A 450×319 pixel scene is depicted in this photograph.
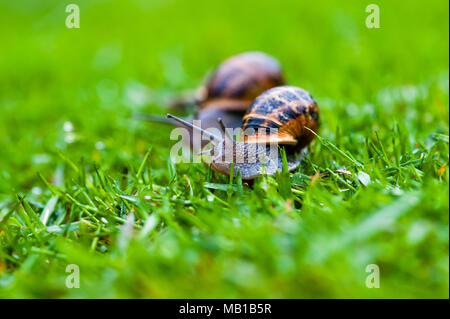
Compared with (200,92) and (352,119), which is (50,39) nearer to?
Result: (200,92)

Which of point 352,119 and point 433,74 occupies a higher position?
point 433,74

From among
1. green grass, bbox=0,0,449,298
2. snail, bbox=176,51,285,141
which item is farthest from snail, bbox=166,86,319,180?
snail, bbox=176,51,285,141

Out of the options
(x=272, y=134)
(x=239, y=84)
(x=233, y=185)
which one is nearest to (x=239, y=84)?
(x=239, y=84)

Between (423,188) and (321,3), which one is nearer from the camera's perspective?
(423,188)

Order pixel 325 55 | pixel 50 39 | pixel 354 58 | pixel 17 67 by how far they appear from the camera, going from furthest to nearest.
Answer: pixel 50 39, pixel 17 67, pixel 325 55, pixel 354 58

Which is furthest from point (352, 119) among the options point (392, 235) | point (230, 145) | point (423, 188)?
point (392, 235)

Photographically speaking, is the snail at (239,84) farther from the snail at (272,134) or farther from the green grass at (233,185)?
the snail at (272,134)
